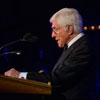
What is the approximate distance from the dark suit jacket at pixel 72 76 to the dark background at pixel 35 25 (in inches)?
159

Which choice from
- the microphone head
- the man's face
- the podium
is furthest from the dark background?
the podium

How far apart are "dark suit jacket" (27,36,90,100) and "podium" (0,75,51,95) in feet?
A: 0.94

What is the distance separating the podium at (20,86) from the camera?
4.24 ft

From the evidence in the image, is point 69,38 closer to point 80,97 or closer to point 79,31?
point 79,31

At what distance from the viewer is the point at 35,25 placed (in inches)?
263

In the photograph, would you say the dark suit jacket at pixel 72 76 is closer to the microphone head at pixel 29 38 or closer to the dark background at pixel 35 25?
the microphone head at pixel 29 38

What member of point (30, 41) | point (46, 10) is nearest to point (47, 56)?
point (46, 10)

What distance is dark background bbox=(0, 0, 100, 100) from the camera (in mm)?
6105

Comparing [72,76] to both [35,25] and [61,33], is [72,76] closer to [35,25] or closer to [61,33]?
[61,33]

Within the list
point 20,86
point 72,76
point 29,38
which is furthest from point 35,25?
point 20,86

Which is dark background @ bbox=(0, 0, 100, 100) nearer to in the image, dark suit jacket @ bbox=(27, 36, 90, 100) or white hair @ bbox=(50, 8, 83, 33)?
white hair @ bbox=(50, 8, 83, 33)

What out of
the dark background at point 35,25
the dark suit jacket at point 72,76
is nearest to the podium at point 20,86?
the dark suit jacket at point 72,76

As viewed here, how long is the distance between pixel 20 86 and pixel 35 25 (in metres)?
5.42

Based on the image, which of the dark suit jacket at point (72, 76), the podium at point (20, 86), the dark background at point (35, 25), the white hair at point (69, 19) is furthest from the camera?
the dark background at point (35, 25)
